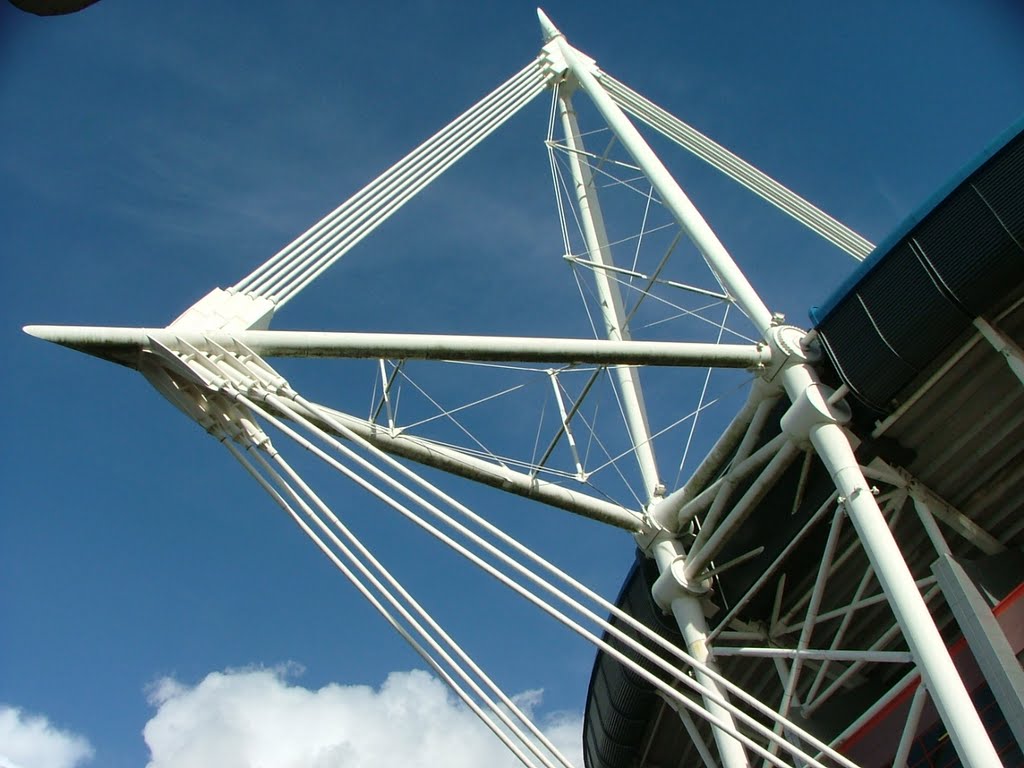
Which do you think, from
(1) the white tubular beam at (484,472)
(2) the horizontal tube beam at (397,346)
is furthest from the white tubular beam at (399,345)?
(1) the white tubular beam at (484,472)

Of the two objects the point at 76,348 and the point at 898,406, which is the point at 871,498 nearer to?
the point at 898,406

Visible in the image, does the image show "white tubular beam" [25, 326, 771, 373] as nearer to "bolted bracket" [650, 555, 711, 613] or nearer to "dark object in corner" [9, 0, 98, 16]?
"bolted bracket" [650, 555, 711, 613]

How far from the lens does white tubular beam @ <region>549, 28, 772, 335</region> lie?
1573cm

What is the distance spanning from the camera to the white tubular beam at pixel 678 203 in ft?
51.6

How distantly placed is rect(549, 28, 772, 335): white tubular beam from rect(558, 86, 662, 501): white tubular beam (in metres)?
1.28

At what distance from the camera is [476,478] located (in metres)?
15.5

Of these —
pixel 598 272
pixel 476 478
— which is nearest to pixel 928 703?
pixel 476 478

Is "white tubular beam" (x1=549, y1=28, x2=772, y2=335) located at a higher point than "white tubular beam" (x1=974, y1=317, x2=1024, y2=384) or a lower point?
higher

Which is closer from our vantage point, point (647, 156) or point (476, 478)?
point (476, 478)

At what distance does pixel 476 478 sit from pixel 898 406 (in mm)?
6162

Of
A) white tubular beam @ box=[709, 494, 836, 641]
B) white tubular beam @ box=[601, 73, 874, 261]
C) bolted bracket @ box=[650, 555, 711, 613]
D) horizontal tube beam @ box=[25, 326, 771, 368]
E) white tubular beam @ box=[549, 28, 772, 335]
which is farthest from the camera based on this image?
white tubular beam @ box=[601, 73, 874, 261]

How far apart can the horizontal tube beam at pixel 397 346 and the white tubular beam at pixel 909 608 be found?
2441mm

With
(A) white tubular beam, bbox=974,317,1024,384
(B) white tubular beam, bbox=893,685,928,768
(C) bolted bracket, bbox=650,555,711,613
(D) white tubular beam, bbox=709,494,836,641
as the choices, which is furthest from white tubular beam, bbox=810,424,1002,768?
(C) bolted bracket, bbox=650,555,711,613

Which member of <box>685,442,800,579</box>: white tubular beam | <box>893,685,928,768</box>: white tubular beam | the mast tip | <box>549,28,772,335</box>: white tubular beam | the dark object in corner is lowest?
the dark object in corner
